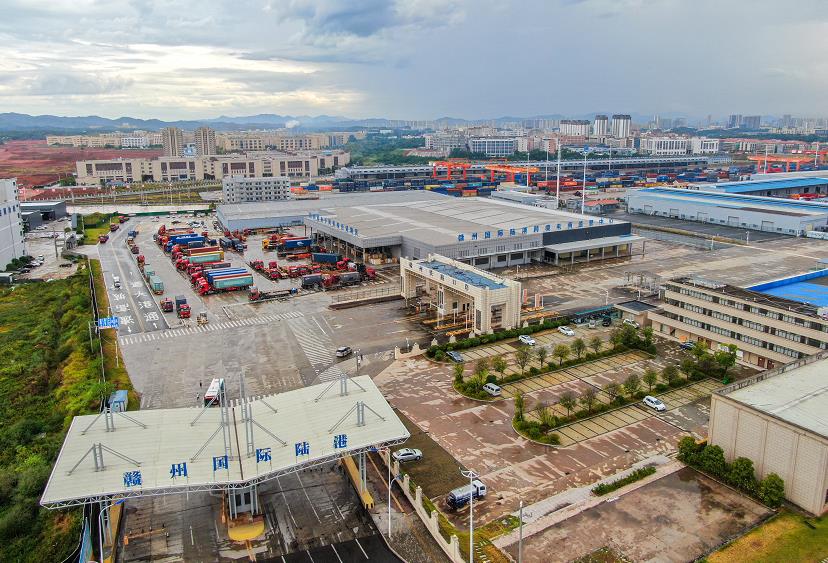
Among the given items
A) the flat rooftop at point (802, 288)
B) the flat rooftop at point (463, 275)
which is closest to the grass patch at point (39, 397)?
the flat rooftop at point (463, 275)

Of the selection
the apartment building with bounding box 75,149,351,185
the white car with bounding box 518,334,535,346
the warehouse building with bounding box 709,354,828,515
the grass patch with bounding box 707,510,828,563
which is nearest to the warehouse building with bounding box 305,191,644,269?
the white car with bounding box 518,334,535,346

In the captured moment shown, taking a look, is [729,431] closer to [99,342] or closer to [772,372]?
[772,372]

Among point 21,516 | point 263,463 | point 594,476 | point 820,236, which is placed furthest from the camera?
point 820,236

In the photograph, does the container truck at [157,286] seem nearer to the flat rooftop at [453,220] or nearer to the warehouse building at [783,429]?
the flat rooftop at [453,220]

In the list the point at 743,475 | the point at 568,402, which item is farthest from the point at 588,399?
the point at 743,475

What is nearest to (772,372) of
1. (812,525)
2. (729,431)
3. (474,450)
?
(729,431)

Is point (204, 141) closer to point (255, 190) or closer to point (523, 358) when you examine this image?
point (255, 190)
